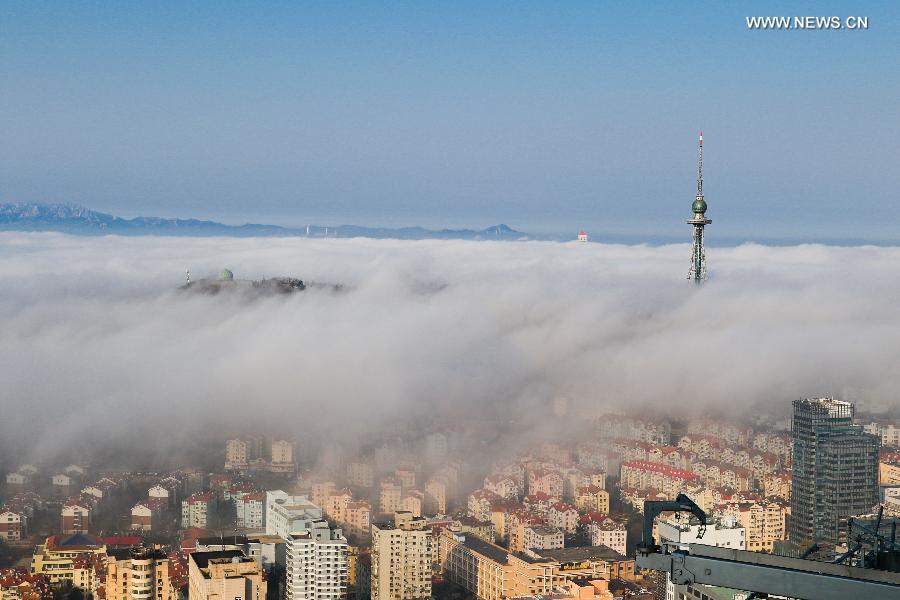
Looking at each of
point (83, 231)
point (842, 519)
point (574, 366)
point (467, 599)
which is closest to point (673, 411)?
point (574, 366)

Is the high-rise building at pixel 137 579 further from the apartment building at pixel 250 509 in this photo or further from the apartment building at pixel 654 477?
the apartment building at pixel 654 477

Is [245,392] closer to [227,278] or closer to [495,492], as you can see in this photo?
[227,278]

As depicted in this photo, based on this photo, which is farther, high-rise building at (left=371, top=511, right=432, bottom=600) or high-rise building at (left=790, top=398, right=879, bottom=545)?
high-rise building at (left=790, top=398, right=879, bottom=545)

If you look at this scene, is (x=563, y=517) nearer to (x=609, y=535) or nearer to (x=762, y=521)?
(x=609, y=535)

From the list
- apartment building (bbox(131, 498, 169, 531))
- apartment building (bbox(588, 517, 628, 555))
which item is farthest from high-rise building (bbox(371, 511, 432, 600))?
apartment building (bbox(131, 498, 169, 531))

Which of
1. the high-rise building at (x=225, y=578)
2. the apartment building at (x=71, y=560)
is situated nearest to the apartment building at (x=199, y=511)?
the apartment building at (x=71, y=560)

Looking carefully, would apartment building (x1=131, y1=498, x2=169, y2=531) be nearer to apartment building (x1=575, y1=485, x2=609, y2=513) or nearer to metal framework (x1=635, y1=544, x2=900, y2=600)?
apartment building (x1=575, y1=485, x2=609, y2=513)

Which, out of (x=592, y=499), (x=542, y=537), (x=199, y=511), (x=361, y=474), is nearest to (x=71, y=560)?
(x=199, y=511)
